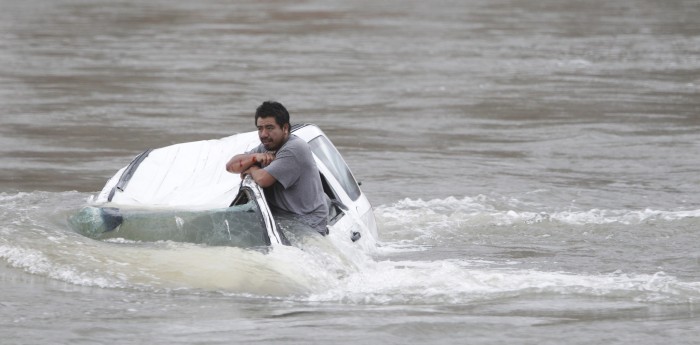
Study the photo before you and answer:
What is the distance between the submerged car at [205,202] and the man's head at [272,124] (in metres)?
0.37

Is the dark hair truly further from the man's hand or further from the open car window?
the open car window

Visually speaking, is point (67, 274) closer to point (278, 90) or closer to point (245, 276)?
point (245, 276)

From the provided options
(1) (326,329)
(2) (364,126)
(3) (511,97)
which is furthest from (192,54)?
(1) (326,329)

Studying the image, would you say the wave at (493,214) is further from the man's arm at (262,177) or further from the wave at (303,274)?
the man's arm at (262,177)

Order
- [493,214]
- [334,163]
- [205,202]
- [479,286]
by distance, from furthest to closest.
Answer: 1. [493,214]
2. [334,163]
3. [205,202]
4. [479,286]

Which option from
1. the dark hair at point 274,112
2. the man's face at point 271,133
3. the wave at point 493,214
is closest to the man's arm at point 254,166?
the man's face at point 271,133

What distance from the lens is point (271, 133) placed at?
1032cm

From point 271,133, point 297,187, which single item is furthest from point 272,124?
point 297,187

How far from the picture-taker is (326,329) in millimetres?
8531

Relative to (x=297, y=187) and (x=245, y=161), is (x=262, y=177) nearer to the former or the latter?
(x=245, y=161)

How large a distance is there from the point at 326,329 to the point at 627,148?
10462 mm

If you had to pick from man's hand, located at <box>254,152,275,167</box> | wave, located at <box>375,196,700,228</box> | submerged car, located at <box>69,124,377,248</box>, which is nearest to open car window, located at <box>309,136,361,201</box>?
submerged car, located at <box>69,124,377,248</box>

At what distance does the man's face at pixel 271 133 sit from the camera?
33.7 feet

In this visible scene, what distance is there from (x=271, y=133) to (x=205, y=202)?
0.74 meters
